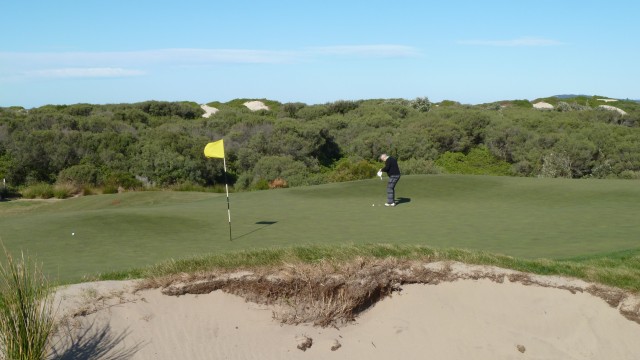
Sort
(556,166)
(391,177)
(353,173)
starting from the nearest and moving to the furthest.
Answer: (391,177), (353,173), (556,166)

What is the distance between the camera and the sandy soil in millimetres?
8406

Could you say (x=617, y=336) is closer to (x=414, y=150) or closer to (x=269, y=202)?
(x=269, y=202)

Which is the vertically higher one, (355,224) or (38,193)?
(355,224)

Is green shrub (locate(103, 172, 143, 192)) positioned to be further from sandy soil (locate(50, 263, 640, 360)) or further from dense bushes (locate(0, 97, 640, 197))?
sandy soil (locate(50, 263, 640, 360))

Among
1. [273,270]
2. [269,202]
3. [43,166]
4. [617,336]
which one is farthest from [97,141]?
[617,336]

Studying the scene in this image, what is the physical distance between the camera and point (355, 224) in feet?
52.0

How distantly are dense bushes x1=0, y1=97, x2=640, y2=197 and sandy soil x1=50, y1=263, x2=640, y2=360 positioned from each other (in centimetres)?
2547

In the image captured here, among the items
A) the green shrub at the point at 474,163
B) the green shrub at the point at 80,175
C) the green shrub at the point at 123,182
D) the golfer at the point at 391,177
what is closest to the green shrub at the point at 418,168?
the green shrub at the point at 474,163

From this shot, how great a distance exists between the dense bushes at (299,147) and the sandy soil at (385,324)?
83.6 feet

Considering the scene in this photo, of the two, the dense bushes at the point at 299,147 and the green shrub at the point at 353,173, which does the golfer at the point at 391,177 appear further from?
the green shrub at the point at 353,173

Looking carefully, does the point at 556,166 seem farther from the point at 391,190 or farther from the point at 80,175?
the point at 80,175

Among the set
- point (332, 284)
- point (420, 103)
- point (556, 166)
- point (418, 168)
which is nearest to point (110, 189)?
point (418, 168)

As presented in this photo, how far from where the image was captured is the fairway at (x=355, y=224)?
12.6 m

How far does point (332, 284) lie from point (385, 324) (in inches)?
36.4
